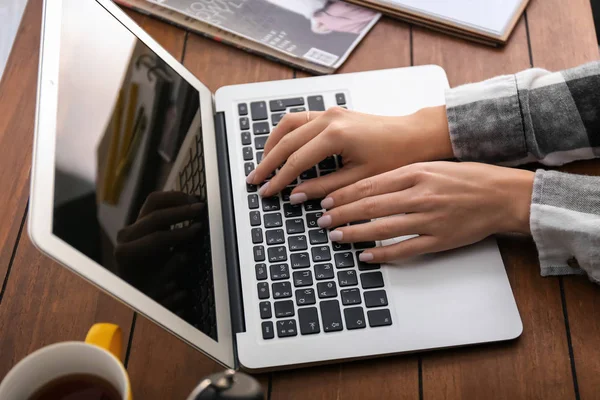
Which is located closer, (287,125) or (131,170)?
(131,170)

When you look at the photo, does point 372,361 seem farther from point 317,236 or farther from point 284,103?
point 284,103

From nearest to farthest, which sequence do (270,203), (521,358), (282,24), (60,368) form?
(60,368)
(521,358)
(270,203)
(282,24)

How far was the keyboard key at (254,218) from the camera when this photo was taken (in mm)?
641

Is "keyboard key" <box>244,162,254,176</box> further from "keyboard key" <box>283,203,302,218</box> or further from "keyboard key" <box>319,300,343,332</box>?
"keyboard key" <box>319,300,343,332</box>

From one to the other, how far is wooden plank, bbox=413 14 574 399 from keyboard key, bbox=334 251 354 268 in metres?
0.12

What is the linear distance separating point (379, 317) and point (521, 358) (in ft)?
0.44

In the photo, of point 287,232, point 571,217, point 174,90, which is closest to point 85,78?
point 174,90

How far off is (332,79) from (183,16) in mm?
227

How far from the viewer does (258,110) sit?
726 mm

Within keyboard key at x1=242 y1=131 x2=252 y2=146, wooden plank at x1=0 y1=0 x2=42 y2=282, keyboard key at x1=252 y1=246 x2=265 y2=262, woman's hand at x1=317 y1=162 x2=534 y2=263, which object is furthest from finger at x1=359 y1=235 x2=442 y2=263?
wooden plank at x1=0 y1=0 x2=42 y2=282

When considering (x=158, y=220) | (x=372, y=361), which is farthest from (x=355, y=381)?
(x=158, y=220)

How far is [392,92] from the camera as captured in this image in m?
0.74

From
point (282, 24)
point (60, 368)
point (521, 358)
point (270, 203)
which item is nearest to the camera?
point (60, 368)

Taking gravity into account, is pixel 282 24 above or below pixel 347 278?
above
